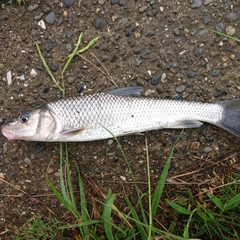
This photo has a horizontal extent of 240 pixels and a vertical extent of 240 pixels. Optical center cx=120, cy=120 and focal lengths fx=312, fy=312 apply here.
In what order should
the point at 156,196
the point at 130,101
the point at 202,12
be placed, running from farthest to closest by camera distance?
1. the point at 202,12
2. the point at 130,101
3. the point at 156,196

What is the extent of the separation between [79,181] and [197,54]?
73.4 inches

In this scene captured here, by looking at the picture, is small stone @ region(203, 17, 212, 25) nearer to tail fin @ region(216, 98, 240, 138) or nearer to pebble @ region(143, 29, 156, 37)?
pebble @ region(143, 29, 156, 37)

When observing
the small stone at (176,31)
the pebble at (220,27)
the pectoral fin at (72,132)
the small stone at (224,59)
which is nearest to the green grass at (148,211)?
the pectoral fin at (72,132)

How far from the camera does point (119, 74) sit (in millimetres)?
3428

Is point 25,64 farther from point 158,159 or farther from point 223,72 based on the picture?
point 223,72

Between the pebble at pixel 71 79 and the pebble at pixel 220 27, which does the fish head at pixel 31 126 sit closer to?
the pebble at pixel 71 79

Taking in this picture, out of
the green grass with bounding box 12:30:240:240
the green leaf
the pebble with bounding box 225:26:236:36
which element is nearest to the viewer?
the green grass with bounding box 12:30:240:240

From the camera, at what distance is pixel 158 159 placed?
3424 millimetres

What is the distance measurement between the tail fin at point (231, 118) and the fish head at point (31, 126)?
1.75m

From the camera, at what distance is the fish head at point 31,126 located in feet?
10.4

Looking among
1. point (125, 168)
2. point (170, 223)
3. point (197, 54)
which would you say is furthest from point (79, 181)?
point (197, 54)

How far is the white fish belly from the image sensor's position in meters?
3.16

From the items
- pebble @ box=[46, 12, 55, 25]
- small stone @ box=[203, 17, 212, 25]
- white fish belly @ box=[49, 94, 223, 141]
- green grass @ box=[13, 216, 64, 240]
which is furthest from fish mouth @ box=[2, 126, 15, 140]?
small stone @ box=[203, 17, 212, 25]

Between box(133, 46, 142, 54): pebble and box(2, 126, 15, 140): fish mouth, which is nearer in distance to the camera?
box(2, 126, 15, 140): fish mouth
